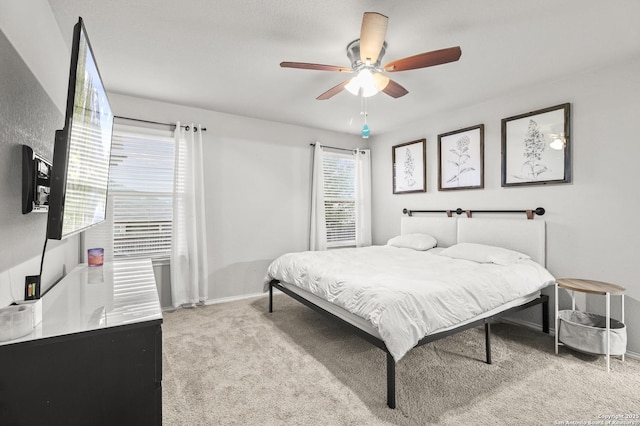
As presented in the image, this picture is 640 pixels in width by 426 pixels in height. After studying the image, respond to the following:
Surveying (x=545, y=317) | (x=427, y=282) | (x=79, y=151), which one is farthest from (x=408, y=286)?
(x=79, y=151)

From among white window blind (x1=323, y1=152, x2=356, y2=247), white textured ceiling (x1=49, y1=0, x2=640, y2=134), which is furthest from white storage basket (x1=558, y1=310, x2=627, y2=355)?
white window blind (x1=323, y1=152, x2=356, y2=247)

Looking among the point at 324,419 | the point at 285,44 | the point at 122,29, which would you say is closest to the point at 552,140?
the point at 285,44

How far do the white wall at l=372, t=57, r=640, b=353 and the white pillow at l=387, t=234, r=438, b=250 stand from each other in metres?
0.83

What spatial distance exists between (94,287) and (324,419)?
1509 mm

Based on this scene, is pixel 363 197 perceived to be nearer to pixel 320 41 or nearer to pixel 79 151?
pixel 320 41

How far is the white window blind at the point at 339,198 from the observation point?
492cm

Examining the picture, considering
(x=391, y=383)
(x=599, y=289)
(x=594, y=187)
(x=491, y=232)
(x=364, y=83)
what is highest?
(x=364, y=83)

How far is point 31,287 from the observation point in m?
1.38

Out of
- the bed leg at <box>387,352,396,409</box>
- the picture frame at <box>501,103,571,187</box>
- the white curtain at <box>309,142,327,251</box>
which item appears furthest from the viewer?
the white curtain at <box>309,142,327,251</box>

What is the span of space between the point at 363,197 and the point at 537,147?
8.25ft

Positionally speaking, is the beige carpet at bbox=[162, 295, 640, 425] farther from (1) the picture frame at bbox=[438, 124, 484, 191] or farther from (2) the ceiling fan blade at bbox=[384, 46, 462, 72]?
(2) the ceiling fan blade at bbox=[384, 46, 462, 72]

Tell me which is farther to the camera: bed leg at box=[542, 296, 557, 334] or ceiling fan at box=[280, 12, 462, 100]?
bed leg at box=[542, 296, 557, 334]

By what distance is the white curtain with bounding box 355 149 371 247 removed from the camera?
507 cm

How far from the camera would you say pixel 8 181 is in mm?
1262
